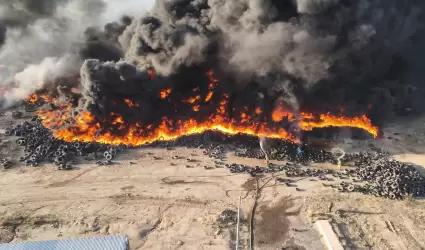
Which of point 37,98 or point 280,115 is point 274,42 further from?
point 37,98

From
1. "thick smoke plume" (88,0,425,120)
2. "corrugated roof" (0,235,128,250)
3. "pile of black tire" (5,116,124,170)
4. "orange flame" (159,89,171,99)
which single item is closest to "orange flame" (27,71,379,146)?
"orange flame" (159,89,171,99)

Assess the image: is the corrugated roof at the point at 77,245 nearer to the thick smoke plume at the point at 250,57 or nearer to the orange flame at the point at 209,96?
the thick smoke plume at the point at 250,57

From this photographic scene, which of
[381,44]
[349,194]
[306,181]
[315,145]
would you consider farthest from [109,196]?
[381,44]

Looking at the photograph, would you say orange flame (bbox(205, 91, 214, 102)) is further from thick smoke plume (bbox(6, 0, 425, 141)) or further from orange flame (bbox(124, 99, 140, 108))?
orange flame (bbox(124, 99, 140, 108))

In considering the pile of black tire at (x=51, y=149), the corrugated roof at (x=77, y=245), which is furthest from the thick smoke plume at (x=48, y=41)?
the corrugated roof at (x=77, y=245)

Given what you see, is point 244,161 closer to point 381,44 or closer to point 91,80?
point 91,80

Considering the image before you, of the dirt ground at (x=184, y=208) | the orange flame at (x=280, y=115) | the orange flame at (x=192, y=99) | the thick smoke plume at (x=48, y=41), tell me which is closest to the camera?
the dirt ground at (x=184, y=208)
